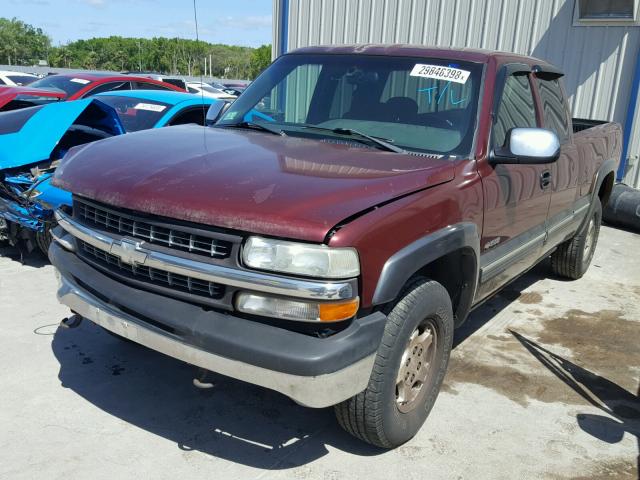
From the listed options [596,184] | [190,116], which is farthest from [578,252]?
[190,116]

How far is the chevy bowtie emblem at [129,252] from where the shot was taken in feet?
8.79

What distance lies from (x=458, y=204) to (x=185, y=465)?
72.0 inches

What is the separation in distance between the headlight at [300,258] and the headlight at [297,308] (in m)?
0.12

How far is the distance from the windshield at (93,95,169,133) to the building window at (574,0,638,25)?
20.0 ft

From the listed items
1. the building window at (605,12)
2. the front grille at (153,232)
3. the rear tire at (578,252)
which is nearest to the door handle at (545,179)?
the rear tire at (578,252)

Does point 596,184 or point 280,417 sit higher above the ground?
point 596,184

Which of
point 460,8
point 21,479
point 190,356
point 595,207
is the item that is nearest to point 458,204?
point 190,356

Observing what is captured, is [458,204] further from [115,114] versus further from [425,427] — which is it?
[115,114]

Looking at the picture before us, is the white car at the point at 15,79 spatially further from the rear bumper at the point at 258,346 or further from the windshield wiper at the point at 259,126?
the rear bumper at the point at 258,346

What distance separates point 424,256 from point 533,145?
1036mm

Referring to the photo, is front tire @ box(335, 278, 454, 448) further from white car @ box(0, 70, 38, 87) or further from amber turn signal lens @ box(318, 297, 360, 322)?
white car @ box(0, 70, 38, 87)

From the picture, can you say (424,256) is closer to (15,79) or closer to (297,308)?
(297,308)

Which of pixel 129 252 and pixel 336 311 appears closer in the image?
pixel 336 311

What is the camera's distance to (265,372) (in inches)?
95.9
